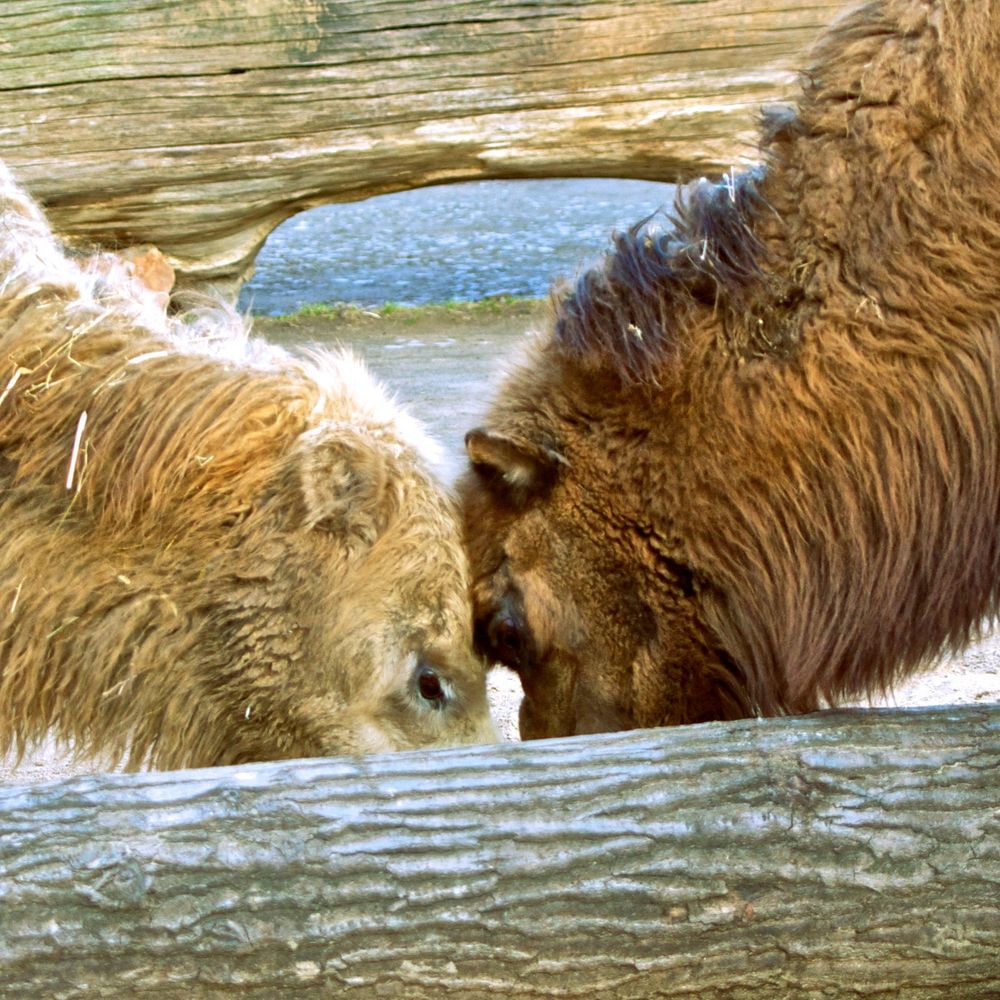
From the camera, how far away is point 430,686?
3.54 m

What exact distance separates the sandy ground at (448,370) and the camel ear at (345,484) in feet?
1.61

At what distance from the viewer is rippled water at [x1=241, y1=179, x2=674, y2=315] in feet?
33.0

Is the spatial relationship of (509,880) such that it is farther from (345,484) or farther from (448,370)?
(448,370)

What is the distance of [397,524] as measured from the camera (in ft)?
11.4

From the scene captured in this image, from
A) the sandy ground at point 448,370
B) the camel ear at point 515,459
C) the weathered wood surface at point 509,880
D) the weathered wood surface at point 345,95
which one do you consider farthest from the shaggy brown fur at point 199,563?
the weathered wood surface at point 345,95

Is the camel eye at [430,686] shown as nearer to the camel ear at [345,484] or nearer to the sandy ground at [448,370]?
the camel ear at [345,484]

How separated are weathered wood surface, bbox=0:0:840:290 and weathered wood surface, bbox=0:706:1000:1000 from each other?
183 inches

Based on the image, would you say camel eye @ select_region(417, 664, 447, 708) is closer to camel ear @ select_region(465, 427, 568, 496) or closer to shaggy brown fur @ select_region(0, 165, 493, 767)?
shaggy brown fur @ select_region(0, 165, 493, 767)

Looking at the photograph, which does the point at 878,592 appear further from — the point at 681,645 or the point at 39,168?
the point at 39,168

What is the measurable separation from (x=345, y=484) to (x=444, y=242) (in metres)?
8.32

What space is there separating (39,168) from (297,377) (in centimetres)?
353

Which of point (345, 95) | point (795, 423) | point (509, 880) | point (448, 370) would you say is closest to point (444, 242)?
point (448, 370)

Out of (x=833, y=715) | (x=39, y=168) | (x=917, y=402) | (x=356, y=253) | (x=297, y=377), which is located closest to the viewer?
(x=833, y=715)

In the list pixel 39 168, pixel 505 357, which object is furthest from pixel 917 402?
pixel 39 168
